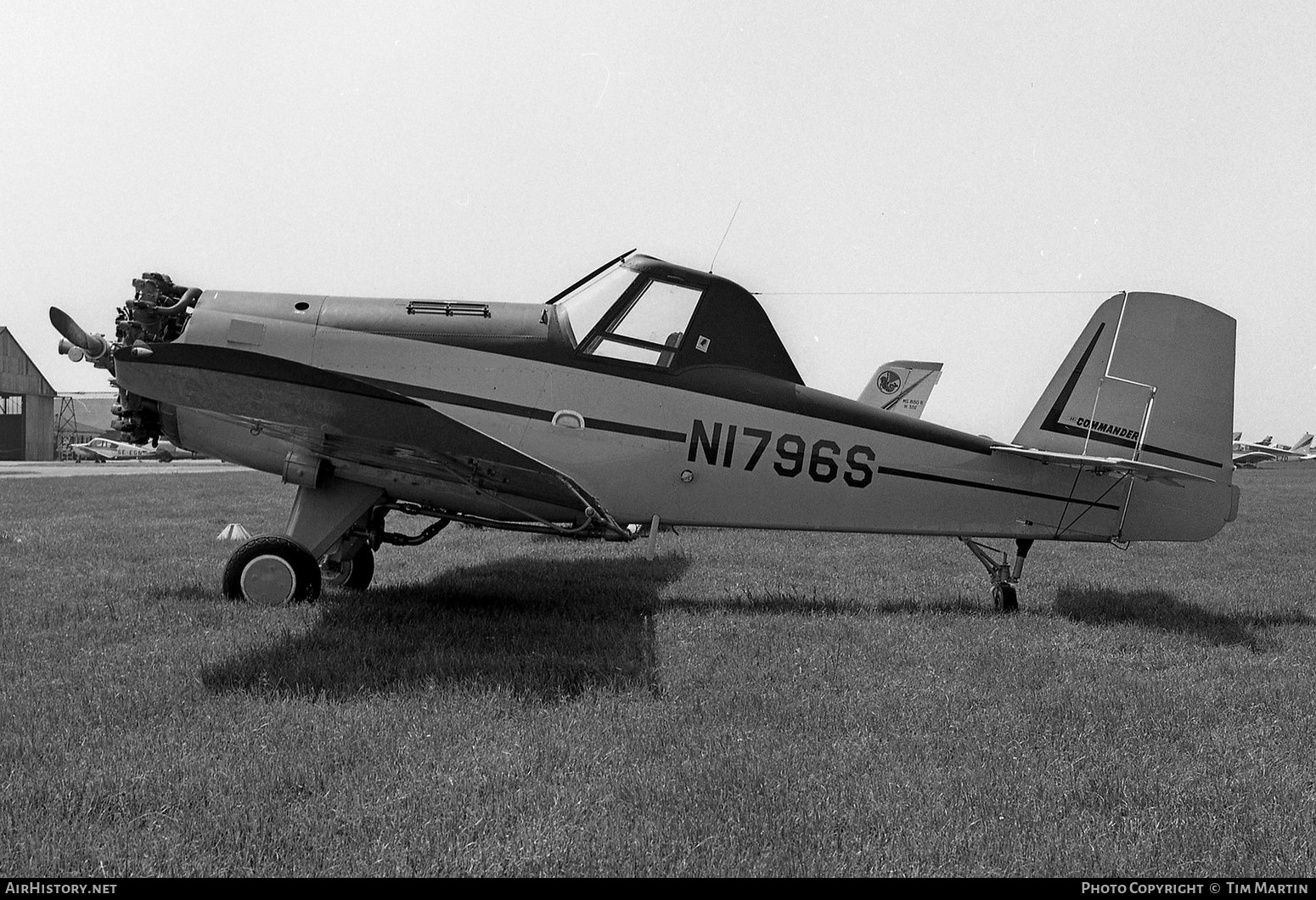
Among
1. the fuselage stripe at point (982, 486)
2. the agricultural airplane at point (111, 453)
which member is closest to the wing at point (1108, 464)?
the fuselage stripe at point (982, 486)

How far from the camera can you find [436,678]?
4699 millimetres

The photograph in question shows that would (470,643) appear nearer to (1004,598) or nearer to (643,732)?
(643,732)

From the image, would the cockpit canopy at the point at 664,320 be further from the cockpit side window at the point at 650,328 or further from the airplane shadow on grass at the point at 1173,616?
the airplane shadow on grass at the point at 1173,616

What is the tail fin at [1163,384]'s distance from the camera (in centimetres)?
730

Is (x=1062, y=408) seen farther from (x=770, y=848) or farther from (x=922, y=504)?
(x=770, y=848)

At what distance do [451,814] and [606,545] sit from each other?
8.24m

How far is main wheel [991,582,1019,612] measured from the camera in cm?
723

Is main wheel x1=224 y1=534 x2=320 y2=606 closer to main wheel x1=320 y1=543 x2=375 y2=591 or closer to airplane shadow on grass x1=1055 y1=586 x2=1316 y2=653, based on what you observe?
main wheel x1=320 y1=543 x2=375 y2=591

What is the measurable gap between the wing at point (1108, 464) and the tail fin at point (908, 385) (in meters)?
13.9

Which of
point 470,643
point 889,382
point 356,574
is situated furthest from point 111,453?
point 470,643

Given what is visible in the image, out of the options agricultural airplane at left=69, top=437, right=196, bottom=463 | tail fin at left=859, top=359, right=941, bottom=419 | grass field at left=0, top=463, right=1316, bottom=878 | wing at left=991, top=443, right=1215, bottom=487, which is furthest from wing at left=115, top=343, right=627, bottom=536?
agricultural airplane at left=69, top=437, right=196, bottom=463

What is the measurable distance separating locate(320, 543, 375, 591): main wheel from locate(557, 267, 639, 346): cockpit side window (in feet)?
9.20

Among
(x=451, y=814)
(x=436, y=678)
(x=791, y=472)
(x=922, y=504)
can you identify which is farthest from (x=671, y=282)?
(x=451, y=814)

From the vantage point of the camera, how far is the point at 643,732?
155 inches
